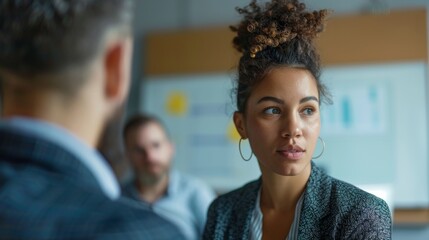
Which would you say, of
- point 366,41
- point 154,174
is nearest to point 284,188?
point 154,174

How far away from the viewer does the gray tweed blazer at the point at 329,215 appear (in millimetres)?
1091

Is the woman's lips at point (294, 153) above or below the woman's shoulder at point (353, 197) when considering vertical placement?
above

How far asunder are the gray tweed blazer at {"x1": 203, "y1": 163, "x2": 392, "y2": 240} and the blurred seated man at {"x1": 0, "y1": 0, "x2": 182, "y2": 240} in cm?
51

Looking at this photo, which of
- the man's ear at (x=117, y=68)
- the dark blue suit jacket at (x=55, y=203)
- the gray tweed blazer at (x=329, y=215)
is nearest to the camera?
the dark blue suit jacket at (x=55, y=203)

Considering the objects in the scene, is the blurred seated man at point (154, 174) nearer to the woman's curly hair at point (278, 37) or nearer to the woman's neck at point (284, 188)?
the woman's neck at point (284, 188)

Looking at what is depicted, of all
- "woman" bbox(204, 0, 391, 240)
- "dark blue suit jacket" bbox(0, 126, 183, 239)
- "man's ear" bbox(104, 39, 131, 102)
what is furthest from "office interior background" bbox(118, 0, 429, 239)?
"dark blue suit jacket" bbox(0, 126, 183, 239)

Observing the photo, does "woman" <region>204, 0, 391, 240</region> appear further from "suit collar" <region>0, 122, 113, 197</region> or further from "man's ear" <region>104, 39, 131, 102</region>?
"suit collar" <region>0, 122, 113, 197</region>

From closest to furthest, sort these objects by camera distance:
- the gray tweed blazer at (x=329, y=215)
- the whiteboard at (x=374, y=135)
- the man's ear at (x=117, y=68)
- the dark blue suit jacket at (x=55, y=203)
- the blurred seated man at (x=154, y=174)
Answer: the dark blue suit jacket at (x=55, y=203)
the man's ear at (x=117, y=68)
the gray tweed blazer at (x=329, y=215)
the blurred seated man at (x=154, y=174)
the whiteboard at (x=374, y=135)

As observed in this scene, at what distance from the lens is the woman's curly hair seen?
116 centimetres

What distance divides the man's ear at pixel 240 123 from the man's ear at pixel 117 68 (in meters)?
0.52

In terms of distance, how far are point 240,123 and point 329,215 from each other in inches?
11.9

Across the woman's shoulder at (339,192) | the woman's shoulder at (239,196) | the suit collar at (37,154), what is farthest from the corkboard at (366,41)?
the suit collar at (37,154)

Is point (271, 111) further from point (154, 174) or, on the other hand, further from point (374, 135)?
point (374, 135)

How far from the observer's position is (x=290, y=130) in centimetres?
114
